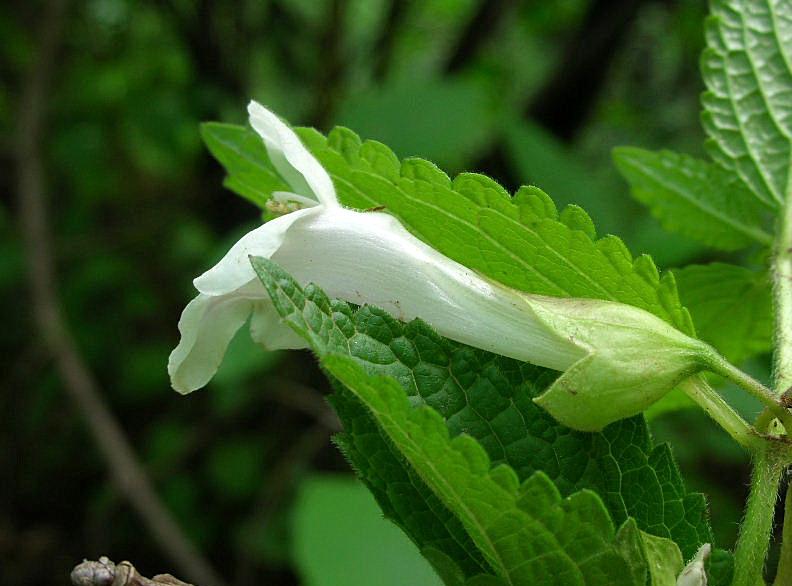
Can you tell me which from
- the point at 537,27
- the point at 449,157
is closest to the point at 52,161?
the point at 449,157

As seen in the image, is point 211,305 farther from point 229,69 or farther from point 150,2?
point 150,2

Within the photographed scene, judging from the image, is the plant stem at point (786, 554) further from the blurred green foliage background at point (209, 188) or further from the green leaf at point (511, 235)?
the blurred green foliage background at point (209, 188)

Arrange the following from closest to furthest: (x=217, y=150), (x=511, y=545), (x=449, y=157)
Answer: (x=511, y=545), (x=217, y=150), (x=449, y=157)

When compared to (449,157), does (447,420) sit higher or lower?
higher

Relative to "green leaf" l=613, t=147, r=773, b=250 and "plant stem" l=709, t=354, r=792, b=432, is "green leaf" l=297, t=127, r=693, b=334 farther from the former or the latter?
"green leaf" l=613, t=147, r=773, b=250

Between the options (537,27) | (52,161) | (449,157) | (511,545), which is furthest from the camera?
(537,27)

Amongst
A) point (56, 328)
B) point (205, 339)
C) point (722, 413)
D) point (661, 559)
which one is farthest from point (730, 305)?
point (56, 328)
